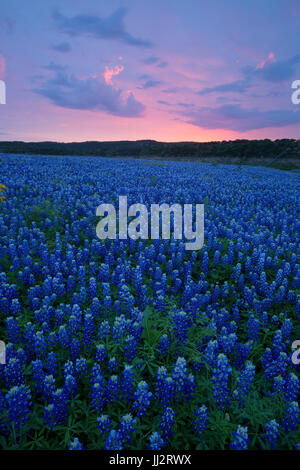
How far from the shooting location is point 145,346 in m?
3.07

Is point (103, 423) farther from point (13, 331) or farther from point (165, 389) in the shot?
point (13, 331)

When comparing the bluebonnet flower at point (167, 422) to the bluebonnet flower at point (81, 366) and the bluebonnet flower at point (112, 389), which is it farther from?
the bluebonnet flower at point (81, 366)

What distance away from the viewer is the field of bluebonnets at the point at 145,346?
2277 millimetres

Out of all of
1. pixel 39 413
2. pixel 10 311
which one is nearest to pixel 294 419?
pixel 39 413

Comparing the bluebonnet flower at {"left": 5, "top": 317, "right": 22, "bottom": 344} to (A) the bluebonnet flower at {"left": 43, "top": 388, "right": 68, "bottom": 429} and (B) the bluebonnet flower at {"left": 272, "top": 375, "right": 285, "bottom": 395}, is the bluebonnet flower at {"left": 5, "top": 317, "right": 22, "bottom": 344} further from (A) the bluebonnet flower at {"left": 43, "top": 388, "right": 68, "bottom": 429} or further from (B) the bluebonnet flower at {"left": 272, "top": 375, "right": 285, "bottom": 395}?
(B) the bluebonnet flower at {"left": 272, "top": 375, "right": 285, "bottom": 395}

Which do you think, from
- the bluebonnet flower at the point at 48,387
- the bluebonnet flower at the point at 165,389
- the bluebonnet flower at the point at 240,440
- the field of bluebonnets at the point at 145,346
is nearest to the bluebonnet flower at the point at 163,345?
the field of bluebonnets at the point at 145,346

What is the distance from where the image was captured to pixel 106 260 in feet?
16.0

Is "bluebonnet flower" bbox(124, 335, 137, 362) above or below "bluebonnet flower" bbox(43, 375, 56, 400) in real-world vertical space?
above

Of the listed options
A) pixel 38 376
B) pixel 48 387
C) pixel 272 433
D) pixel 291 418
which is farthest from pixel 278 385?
pixel 38 376

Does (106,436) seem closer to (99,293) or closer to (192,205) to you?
(99,293)

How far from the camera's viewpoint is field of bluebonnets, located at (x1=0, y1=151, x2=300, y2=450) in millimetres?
2277

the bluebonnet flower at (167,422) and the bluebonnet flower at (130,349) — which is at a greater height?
the bluebonnet flower at (130,349)

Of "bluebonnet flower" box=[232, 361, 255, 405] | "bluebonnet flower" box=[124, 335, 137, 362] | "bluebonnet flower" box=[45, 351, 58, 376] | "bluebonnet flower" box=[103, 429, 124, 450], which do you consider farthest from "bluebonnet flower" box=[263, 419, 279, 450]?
"bluebonnet flower" box=[45, 351, 58, 376]

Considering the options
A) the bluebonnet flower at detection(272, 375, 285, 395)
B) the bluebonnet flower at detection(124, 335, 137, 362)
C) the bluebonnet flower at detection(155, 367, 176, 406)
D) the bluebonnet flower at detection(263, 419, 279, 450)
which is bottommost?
the bluebonnet flower at detection(263, 419, 279, 450)
